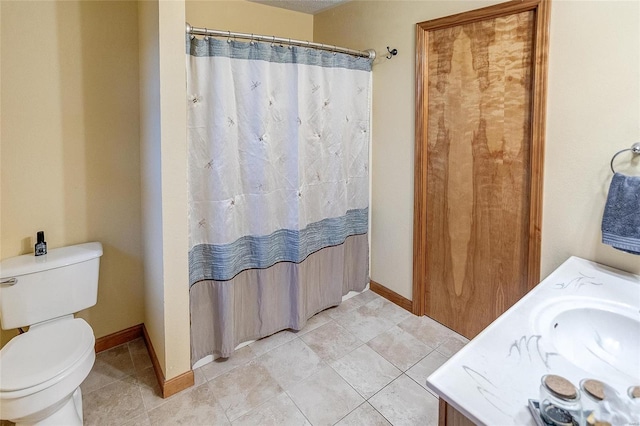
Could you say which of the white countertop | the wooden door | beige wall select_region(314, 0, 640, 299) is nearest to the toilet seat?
the white countertop

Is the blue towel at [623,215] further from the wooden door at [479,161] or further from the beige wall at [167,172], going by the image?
the beige wall at [167,172]

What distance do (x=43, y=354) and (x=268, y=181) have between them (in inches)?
51.5

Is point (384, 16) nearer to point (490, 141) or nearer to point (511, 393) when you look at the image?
point (490, 141)

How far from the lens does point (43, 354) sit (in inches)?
58.1

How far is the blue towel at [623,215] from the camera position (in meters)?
1.28

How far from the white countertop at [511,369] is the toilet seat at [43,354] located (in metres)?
1.46

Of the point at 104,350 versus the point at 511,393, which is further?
the point at 104,350

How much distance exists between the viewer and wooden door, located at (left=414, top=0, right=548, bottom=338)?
175 centimetres

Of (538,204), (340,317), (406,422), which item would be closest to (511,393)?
(406,422)

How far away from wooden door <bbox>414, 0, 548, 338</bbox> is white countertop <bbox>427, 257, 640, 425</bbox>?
2.52 feet

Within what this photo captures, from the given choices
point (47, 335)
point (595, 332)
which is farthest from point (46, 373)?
point (595, 332)

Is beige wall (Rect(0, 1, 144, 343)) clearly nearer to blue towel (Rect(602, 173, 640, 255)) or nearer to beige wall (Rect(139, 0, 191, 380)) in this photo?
beige wall (Rect(139, 0, 191, 380))

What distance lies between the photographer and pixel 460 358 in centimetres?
86

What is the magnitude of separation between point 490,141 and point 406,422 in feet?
4.98
